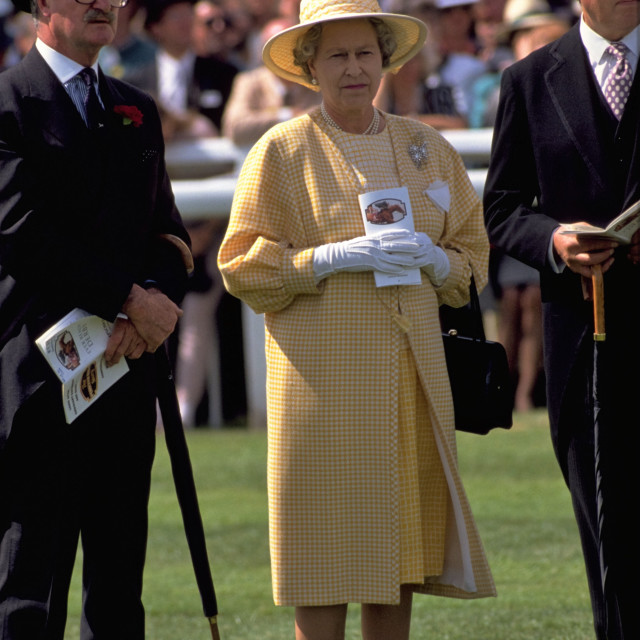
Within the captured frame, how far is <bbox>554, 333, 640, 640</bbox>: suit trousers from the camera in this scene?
14.9ft

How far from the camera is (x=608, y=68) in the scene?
4664 millimetres

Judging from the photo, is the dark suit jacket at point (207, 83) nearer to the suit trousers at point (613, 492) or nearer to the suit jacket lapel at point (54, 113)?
the suit jacket lapel at point (54, 113)

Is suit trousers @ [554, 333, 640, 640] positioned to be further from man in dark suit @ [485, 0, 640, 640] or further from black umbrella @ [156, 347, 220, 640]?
black umbrella @ [156, 347, 220, 640]

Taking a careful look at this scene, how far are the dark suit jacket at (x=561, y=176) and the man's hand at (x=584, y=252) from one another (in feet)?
0.30

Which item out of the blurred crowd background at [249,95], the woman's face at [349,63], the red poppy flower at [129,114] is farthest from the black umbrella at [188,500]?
the blurred crowd background at [249,95]

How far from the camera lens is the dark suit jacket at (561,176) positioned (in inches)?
181

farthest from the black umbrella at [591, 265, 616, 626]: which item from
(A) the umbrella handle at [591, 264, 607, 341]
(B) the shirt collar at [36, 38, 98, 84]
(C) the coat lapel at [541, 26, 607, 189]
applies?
(B) the shirt collar at [36, 38, 98, 84]

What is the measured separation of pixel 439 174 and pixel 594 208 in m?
0.56

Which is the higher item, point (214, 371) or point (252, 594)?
point (252, 594)

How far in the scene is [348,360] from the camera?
470cm

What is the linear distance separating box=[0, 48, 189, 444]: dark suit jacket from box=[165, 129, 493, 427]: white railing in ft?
18.4

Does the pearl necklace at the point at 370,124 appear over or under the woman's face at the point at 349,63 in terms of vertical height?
under

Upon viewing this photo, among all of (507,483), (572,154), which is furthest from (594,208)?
(507,483)

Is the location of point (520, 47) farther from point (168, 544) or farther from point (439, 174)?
point (439, 174)
